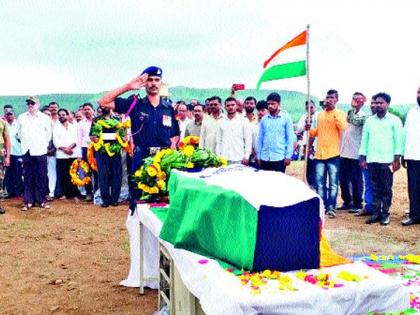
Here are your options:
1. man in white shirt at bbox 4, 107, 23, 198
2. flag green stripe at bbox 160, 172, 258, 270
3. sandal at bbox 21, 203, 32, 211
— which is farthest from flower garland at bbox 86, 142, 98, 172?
flag green stripe at bbox 160, 172, 258, 270

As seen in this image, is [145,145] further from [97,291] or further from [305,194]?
[305,194]

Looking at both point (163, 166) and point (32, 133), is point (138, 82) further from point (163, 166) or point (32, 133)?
point (32, 133)

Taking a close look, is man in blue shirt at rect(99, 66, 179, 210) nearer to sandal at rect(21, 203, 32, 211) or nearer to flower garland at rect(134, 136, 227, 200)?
flower garland at rect(134, 136, 227, 200)

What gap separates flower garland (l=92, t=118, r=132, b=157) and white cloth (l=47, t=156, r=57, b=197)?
169cm

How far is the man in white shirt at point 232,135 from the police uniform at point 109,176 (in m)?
2.12

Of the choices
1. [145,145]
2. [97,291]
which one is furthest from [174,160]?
[97,291]

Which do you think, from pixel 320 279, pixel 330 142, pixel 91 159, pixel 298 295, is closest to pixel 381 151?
pixel 330 142

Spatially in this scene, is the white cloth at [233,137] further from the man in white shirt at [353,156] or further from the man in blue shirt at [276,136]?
the man in white shirt at [353,156]

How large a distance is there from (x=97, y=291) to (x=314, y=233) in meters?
3.00

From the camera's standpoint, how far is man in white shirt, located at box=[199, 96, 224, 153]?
8.03 metres

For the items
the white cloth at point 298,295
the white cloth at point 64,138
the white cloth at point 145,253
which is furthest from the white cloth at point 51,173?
the white cloth at point 298,295

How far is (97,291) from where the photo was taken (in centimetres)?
502

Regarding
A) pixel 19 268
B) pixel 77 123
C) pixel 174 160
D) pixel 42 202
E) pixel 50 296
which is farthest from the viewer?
pixel 77 123

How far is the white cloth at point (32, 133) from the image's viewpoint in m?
9.17
